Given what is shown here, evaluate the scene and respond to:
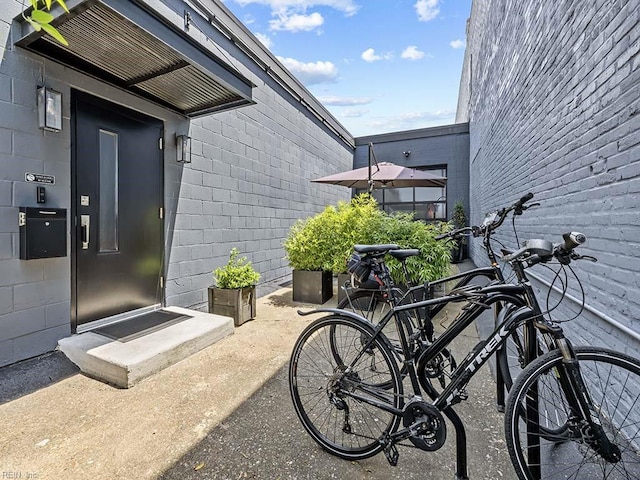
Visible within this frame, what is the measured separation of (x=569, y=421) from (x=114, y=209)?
144 inches

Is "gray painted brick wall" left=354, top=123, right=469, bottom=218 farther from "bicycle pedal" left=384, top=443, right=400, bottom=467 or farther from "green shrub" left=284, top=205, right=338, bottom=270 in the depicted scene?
"bicycle pedal" left=384, top=443, right=400, bottom=467

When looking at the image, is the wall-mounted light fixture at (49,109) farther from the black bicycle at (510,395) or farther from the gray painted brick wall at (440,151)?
the gray painted brick wall at (440,151)

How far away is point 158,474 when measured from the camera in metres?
1.50

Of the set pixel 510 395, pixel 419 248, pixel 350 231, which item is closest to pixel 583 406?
pixel 510 395

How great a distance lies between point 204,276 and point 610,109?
4.10m

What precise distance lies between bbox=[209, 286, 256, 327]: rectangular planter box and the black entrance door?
61cm

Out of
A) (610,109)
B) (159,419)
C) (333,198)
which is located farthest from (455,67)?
(159,419)

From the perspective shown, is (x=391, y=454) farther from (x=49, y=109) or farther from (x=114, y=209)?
(x=49, y=109)

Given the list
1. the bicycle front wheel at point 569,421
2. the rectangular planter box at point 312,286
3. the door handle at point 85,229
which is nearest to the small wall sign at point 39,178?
the door handle at point 85,229

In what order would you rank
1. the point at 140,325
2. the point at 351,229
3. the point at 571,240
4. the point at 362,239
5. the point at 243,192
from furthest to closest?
the point at 243,192 < the point at 351,229 < the point at 362,239 < the point at 140,325 < the point at 571,240

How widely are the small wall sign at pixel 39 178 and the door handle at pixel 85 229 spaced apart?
1.19ft

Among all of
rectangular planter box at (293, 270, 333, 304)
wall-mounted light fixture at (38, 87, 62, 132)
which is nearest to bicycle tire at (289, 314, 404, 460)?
rectangular planter box at (293, 270, 333, 304)

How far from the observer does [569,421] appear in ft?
4.25

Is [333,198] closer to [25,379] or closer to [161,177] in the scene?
[161,177]
